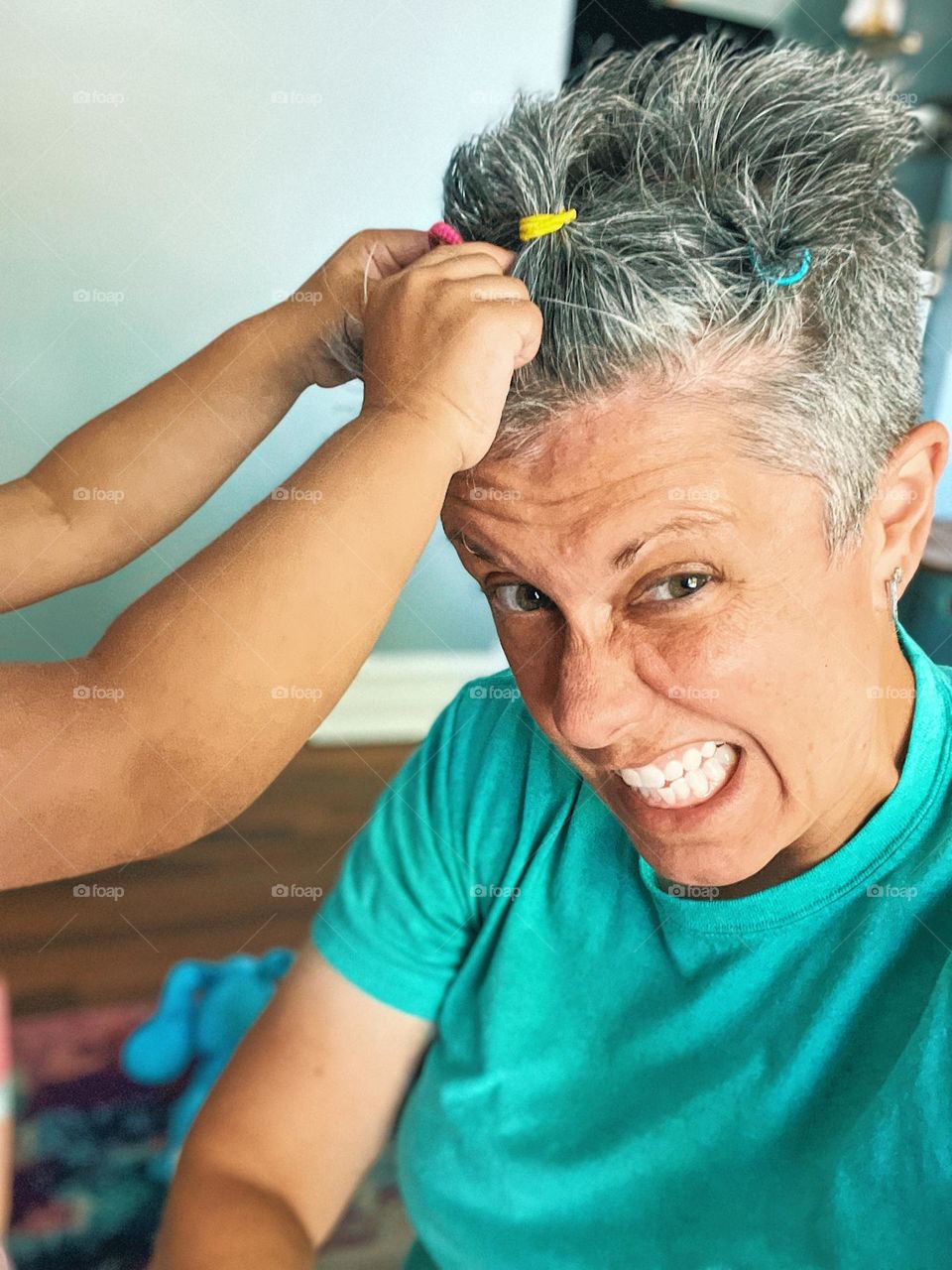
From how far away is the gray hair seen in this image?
0.79m

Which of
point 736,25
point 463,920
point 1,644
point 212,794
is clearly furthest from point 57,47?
point 212,794

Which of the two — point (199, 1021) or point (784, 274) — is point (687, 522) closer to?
point (784, 274)

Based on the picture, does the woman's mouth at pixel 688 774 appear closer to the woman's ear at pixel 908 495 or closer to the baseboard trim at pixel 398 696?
the woman's ear at pixel 908 495

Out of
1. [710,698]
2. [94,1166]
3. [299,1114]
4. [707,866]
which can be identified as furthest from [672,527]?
[94,1166]

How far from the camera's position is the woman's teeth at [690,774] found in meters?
0.87

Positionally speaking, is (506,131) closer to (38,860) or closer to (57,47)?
(38,860)

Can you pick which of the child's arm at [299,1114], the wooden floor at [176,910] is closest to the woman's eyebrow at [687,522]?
the child's arm at [299,1114]

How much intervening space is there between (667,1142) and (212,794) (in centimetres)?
44

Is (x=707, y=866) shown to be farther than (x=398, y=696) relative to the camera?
No

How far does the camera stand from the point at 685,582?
0.84 meters

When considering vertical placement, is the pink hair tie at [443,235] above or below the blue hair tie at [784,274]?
above

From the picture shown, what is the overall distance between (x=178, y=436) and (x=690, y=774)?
0.44 metres

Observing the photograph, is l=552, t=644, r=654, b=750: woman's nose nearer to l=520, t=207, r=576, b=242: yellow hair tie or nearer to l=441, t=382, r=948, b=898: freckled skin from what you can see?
l=441, t=382, r=948, b=898: freckled skin

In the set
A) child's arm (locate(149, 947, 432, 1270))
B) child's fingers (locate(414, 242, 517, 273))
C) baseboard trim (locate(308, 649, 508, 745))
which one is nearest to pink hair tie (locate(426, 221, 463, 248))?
child's fingers (locate(414, 242, 517, 273))
